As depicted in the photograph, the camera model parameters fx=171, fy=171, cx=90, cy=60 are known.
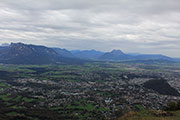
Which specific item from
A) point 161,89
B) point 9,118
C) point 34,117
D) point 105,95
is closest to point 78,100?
point 105,95

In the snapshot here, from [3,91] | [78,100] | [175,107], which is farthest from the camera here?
[3,91]

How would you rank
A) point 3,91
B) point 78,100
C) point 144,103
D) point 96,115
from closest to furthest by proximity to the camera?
1. point 96,115
2. point 144,103
3. point 78,100
4. point 3,91

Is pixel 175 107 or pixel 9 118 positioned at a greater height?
pixel 175 107

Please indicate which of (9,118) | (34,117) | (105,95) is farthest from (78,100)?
(9,118)

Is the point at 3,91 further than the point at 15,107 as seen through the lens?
Yes

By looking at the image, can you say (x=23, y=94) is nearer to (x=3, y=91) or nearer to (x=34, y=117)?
(x=3, y=91)

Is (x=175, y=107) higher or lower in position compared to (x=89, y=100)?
higher

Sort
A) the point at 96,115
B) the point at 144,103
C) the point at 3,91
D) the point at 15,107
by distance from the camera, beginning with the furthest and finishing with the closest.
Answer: the point at 3,91 → the point at 144,103 → the point at 15,107 → the point at 96,115

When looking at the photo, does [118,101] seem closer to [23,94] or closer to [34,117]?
[34,117]

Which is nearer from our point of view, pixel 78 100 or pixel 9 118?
pixel 9 118
